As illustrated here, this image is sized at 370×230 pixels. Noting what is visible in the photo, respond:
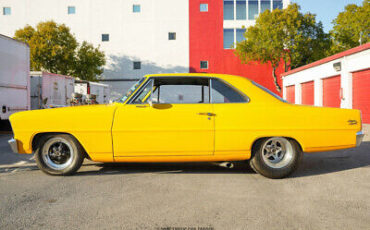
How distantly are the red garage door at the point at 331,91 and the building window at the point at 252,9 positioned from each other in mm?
16528

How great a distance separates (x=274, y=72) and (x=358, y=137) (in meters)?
27.1

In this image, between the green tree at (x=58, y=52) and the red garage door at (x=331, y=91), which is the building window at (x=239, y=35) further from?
the red garage door at (x=331, y=91)

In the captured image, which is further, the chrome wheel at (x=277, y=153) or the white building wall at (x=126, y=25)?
the white building wall at (x=126, y=25)

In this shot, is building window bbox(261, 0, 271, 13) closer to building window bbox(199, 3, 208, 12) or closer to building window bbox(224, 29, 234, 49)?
building window bbox(224, 29, 234, 49)

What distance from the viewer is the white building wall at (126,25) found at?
30969 mm

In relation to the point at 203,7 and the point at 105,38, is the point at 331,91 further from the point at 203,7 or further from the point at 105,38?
the point at 105,38

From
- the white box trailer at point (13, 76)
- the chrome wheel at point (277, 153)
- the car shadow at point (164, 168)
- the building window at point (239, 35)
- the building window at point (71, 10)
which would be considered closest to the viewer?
the chrome wheel at point (277, 153)

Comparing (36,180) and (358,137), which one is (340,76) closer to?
(358,137)

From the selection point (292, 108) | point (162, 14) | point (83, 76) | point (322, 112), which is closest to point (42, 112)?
point (292, 108)

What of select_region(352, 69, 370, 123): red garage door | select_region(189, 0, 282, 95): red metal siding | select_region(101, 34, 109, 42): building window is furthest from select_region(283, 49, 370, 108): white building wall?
select_region(101, 34, 109, 42): building window

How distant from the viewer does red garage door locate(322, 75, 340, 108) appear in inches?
581

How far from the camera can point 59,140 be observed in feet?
13.2

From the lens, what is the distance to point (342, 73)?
13992mm

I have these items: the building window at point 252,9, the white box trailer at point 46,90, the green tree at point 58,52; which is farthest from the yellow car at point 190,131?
the building window at point 252,9
